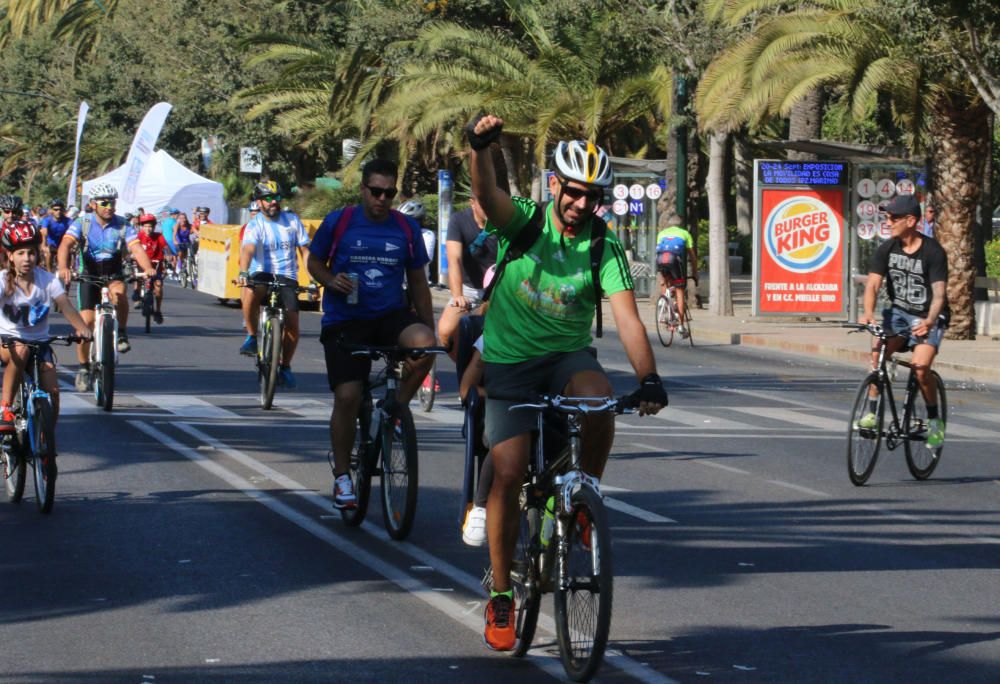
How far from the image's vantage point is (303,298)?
31984mm

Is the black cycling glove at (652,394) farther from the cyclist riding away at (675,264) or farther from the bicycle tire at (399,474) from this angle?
the cyclist riding away at (675,264)

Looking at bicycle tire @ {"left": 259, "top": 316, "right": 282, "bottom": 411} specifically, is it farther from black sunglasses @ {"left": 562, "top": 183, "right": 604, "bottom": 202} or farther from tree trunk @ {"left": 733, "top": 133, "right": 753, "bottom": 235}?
tree trunk @ {"left": 733, "top": 133, "right": 753, "bottom": 235}

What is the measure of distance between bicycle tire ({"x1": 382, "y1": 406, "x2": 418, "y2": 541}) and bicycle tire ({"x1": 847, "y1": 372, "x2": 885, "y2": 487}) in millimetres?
3580

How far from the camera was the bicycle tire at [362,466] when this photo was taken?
875 cm

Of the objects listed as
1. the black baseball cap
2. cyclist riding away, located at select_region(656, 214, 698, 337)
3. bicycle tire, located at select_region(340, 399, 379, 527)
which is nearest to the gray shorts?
bicycle tire, located at select_region(340, 399, 379, 527)

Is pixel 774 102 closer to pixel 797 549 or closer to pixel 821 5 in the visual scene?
pixel 821 5

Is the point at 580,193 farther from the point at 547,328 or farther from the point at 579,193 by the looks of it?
the point at 547,328

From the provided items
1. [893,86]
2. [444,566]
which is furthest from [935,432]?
[893,86]

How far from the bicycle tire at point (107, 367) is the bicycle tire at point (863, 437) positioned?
656cm

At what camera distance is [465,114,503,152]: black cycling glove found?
217 inches

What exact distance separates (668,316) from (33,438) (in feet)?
52.2

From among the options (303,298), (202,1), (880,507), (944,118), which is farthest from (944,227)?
(202,1)

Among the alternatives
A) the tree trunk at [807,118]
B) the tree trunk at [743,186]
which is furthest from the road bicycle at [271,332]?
the tree trunk at [743,186]

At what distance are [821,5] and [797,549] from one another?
18.9 metres
